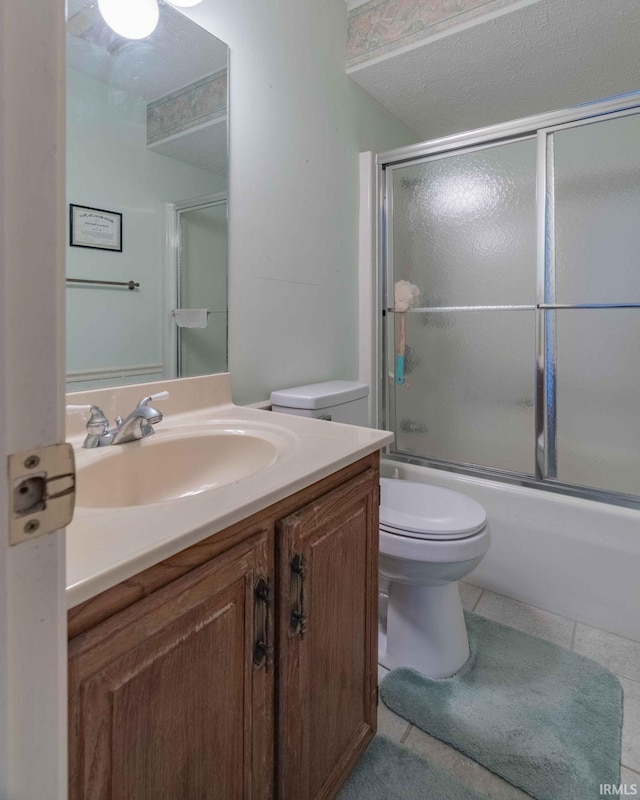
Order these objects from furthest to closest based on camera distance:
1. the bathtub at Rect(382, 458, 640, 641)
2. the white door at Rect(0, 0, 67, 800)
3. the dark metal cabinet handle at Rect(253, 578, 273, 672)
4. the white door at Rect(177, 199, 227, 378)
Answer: the bathtub at Rect(382, 458, 640, 641)
the white door at Rect(177, 199, 227, 378)
the dark metal cabinet handle at Rect(253, 578, 273, 672)
the white door at Rect(0, 0, 67, 800)

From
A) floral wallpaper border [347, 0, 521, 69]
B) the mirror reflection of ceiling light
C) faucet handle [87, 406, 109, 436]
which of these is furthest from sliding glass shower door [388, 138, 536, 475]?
faucet handle [87, 406, 109, 436]

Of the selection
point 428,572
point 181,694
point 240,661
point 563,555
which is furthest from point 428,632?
point 181,694

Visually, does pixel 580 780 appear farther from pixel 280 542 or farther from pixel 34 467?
pixel 34 467

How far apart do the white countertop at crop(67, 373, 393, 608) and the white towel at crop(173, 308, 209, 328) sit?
157 mm

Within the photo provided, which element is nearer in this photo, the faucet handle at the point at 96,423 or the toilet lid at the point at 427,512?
the faucet handle at the point at 96,423

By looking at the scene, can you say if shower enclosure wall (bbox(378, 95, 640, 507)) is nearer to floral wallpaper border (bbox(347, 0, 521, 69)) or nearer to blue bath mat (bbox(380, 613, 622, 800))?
floral wallpaper border (bbox(347, 0, 521, 69))

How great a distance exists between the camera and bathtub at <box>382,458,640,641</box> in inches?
61.5

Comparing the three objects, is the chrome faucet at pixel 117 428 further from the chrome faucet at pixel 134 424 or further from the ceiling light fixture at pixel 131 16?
the ceiling light fixture at pixel 131 16

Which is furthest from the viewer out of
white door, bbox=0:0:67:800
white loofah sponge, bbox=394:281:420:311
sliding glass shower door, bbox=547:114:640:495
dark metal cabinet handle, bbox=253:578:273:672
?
white loofah sponge, bbox=394:281:420:311

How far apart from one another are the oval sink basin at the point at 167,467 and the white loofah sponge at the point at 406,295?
1240 mm

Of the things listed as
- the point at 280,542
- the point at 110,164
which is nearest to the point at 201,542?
the point at 280,542

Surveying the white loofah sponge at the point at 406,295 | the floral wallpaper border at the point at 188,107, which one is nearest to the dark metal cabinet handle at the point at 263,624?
the floral wallpaper border at the point at 188,107

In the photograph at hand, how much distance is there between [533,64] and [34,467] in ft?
7.85

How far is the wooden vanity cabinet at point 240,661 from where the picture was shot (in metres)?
0.51
